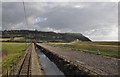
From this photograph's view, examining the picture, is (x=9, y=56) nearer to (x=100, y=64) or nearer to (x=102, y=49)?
(x=102, y=49)

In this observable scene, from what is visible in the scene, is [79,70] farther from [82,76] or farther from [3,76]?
Answer: [3,76]

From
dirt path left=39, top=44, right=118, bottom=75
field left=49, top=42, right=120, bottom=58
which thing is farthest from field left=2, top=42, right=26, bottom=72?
field left=49, top=42, right=120, bottom=58

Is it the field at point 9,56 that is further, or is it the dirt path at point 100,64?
the field at point 9,56

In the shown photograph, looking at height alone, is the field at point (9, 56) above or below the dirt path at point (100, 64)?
below

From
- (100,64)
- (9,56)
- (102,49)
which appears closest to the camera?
(100,64)

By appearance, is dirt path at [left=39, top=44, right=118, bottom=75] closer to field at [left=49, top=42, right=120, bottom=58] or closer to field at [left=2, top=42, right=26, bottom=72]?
field at [left=49, top=42, right=120, bottom=58]

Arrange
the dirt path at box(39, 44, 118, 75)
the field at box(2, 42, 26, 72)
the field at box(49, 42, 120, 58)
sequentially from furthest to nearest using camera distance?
the field at box(49, 42, 120, 58), the field at box(2, 42, 26, 72), the dirt path at box(39, 44, 118, 75)

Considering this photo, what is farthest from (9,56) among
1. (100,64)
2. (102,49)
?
(100,64)

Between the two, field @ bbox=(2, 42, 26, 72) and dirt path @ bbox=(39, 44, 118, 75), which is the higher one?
dirt path @ bbox=(39, 44, 118, 75)

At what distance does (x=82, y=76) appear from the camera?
86.1ft

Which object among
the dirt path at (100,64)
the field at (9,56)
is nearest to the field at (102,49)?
the dirt path at (100,64)

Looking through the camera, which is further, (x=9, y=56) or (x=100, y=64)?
(x=9, y=56)

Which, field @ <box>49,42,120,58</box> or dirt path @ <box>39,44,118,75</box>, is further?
field @ <box>49,42,120,58</box>

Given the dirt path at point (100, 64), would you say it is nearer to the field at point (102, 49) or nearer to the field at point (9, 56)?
the field at point (102, 49)
